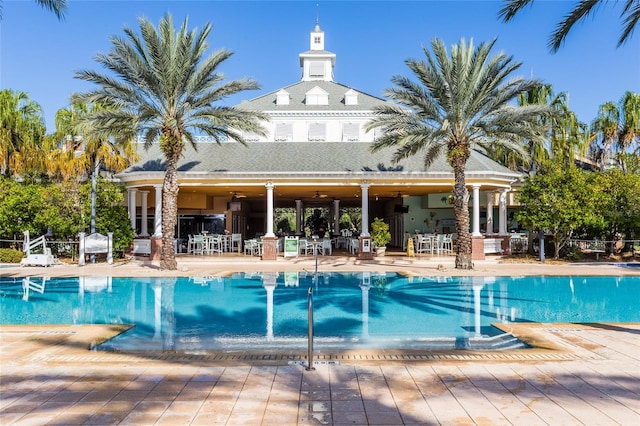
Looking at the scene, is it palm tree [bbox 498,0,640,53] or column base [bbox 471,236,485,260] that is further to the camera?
column base [bbox 471,236,485,260]

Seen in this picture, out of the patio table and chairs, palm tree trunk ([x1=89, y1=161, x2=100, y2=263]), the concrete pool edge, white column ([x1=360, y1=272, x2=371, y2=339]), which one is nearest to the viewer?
the concrete pool edge

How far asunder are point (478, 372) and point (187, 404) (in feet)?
11.6

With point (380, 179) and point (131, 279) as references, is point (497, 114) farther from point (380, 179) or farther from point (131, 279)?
point (131, 279)

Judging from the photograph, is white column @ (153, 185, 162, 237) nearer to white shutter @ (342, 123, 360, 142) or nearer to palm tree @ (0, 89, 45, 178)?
palm tree @ (0, 89, 45, 178)

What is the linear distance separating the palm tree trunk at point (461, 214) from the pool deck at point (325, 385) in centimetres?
1039

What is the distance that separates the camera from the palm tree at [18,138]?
25703mm

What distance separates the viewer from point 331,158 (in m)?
23.8

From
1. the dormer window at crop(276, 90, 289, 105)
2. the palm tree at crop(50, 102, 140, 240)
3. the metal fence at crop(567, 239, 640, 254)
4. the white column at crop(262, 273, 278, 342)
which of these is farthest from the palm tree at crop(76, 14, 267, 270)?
the metal fence at crop(567, 239, 640, 254)

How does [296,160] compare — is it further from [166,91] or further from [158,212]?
[166,91]

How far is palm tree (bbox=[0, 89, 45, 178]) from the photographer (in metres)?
25.7

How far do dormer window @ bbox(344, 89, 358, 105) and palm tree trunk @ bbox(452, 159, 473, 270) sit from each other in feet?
34.7

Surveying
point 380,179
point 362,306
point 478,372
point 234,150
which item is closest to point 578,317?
point 362,306

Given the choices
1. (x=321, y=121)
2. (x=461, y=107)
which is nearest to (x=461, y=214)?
(x=461, y=107)

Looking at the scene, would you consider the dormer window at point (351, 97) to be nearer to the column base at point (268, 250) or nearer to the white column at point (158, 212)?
the column base at point (268, 250)
